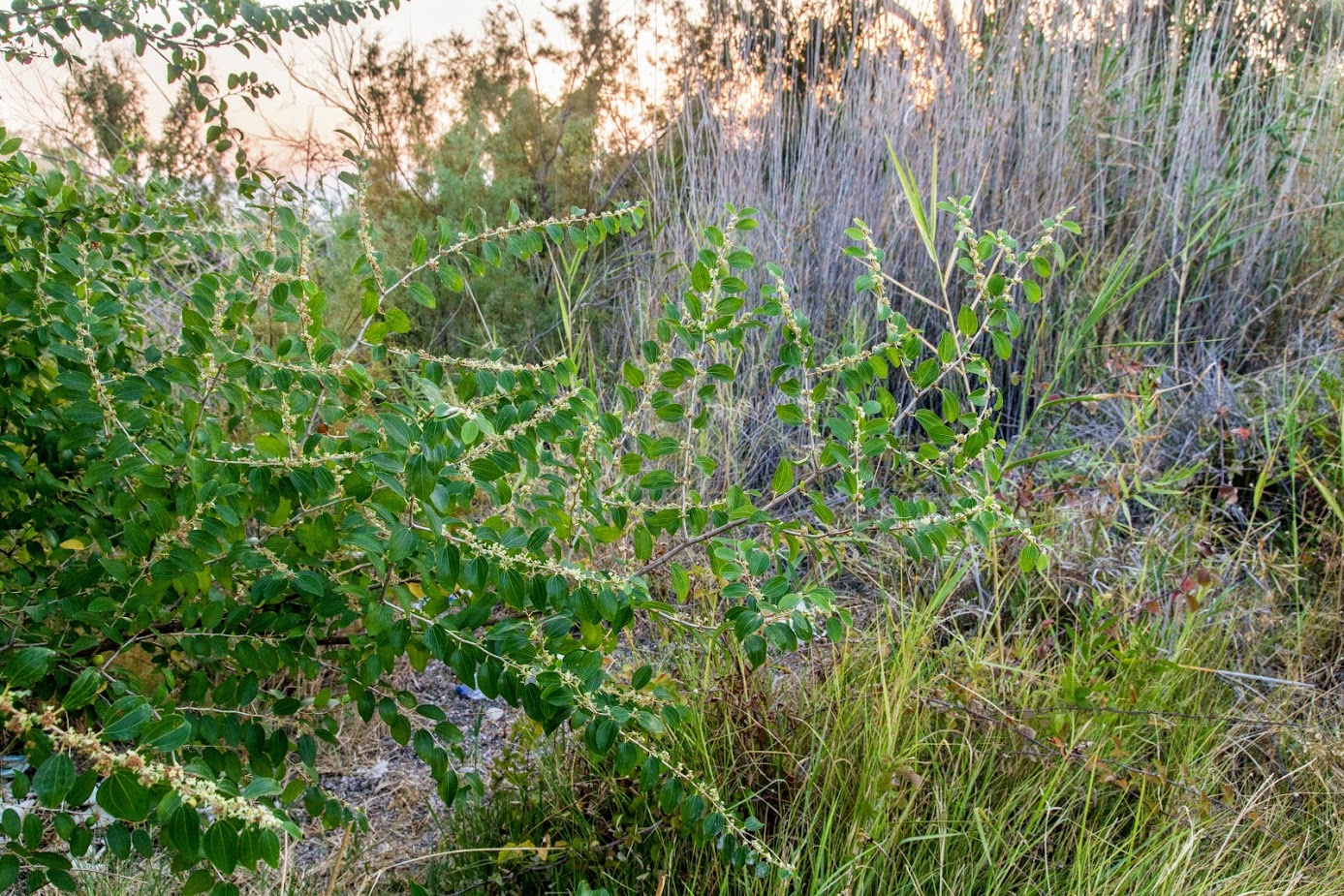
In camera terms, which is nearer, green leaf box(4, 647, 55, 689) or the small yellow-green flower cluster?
the small yellow-green flower cluster

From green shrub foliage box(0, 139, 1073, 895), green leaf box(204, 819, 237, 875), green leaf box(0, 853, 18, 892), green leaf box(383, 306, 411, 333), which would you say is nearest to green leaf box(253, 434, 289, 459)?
green shrub foliage box(0, 139, 1073, 895)

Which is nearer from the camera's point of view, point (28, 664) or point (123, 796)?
point (123, 796)

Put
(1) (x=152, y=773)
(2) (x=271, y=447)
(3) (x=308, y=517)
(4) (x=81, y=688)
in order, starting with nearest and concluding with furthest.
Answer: (1) (x=152, y=773), (4) (x=81, y=688), (2) (x=271, y=447), (3) (x=308, y=517)

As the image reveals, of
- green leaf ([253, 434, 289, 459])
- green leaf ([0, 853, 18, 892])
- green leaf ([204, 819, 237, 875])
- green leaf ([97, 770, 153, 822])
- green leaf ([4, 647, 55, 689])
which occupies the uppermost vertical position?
green leaf ([253, 434, 289, 459])

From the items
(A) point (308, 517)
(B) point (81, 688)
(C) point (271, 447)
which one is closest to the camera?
(B) point (81, 688)

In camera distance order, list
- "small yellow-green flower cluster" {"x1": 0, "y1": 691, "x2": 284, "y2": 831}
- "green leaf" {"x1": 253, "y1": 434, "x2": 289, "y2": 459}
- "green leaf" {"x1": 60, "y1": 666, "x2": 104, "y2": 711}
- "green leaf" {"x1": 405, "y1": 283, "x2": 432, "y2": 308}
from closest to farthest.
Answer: "small yellow-green flower cluster" {"x1": 0, "y1": 691, "x2": 284, "y2": 831} → "green leaf" {"x1": 60, "y1": 666, "x2": 104, "y2": 711} → "green leaf" {"x1": 253, "y1": 434, "x2": 289, "y2": 459} → "green leaf" {"x1": 405, "y1": 283, "x2": 432, "y2": 308}

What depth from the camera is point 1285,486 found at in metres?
2.88

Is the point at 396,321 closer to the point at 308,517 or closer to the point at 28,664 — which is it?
the point at 308,517

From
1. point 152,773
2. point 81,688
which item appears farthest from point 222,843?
point 81,688

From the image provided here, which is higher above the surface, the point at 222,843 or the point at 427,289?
the point at 427,289

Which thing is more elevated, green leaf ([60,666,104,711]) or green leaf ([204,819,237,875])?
green leaf ([60,666,104,711])

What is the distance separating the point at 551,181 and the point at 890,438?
13.2ft

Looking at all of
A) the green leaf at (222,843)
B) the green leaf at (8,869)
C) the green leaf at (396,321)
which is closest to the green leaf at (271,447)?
the green leaf at (396,321)

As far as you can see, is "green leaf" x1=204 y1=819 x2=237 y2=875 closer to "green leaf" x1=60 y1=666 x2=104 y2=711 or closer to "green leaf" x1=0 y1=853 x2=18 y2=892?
"green leaf" x1=60 y1=666 x2=104 y2=711
